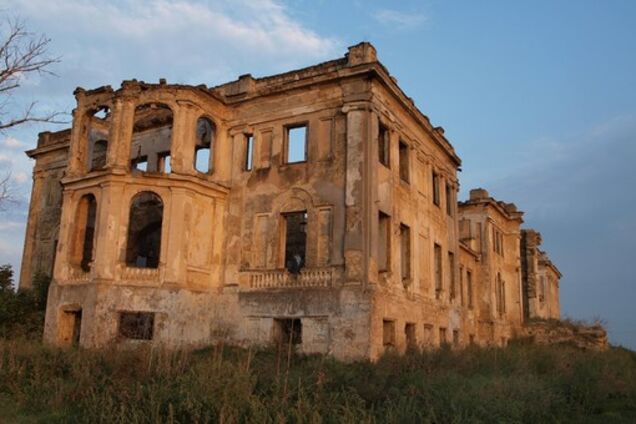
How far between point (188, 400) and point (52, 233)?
66.4 feet

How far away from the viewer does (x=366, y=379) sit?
10727 millimetres

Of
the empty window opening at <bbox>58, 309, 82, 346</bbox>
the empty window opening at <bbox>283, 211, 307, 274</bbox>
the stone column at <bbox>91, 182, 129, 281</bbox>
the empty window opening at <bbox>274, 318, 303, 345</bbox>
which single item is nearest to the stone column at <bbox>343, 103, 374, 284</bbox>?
the empty window opening at <bbox>274, 318, 303, 345</bbox>

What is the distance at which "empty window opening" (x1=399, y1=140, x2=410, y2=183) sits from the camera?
2002cm

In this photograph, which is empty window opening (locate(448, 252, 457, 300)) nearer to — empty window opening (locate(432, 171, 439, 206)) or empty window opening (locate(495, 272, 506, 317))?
empty window opening (locate(432, 171, 439, 206))

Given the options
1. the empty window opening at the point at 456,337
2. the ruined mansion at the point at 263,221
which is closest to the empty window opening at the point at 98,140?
the ruined mansion at the point at 263,221

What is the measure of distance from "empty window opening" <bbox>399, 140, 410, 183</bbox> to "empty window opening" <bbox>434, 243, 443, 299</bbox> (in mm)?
3633

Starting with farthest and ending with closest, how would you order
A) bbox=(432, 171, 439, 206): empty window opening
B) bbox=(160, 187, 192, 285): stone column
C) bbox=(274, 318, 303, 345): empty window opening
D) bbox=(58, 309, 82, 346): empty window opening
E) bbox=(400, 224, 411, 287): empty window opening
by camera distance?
bbox=(432, 171, 439, 206): empty window opening < bbox=(400, 224, 411, 287): empty window opening < bbox=(58, 309, 82, 346): empty window opening < bbox=(160, 187, 192, 285): stone column < bbox=(274, 318, 303, 345): empty window opening

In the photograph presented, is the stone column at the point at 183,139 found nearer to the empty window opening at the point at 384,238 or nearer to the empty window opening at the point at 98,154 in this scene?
the empty window opening at the point at 384,238

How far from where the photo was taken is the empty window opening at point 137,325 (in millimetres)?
16859

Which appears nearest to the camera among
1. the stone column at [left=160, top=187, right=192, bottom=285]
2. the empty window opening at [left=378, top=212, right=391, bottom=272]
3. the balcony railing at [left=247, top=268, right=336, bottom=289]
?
the balcony railing at [left=247, top=268, right=336, bottom=289]

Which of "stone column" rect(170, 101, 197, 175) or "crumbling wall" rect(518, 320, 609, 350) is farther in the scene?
"crumbling wall" rect(518, 320, 609, 350)

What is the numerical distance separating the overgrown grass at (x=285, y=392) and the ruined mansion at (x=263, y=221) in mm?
2822

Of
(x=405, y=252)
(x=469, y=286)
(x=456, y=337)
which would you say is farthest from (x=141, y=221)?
(x=469, y=286)

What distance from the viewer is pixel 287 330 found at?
17078mm
